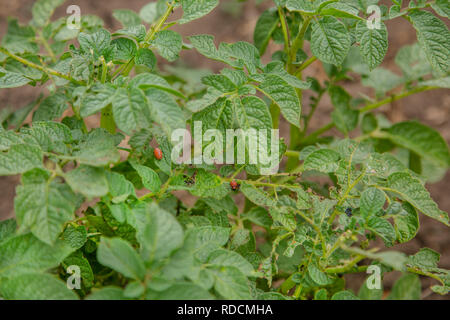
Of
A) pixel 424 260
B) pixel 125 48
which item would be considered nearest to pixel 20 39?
pixel 125 48

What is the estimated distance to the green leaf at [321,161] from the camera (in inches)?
45.9

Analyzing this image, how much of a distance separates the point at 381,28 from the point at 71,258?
3.06 ft

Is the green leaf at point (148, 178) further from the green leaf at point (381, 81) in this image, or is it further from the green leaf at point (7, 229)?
the green leaf at point (381, 81)

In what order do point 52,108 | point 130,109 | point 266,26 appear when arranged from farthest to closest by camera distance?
point 266,26 < point 52,108 < point 130,109

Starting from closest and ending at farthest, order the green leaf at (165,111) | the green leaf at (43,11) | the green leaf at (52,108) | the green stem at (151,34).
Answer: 1. the green leaf at (165,111)
2. the green stem at (151,34)
3. the green leaf at (52,108)
4. the green leaf at (43,11)

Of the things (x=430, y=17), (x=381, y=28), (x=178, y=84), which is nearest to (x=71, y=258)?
(x=178, y=84)

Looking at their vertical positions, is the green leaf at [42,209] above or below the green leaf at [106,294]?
above

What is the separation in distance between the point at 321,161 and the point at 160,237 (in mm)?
537

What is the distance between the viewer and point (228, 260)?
3.14 ft

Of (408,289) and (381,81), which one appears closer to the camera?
(408,289)

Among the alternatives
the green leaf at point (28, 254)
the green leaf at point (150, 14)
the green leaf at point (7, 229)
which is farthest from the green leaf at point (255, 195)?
the green leaf at point (150, 14)

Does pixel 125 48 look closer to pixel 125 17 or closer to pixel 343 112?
pixel 125 17

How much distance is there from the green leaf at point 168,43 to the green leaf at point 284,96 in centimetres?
23

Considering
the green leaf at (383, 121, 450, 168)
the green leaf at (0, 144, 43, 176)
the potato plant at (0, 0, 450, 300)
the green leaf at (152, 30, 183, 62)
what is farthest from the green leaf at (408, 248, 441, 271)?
the green leaf at (0, 144, 43, 176)
